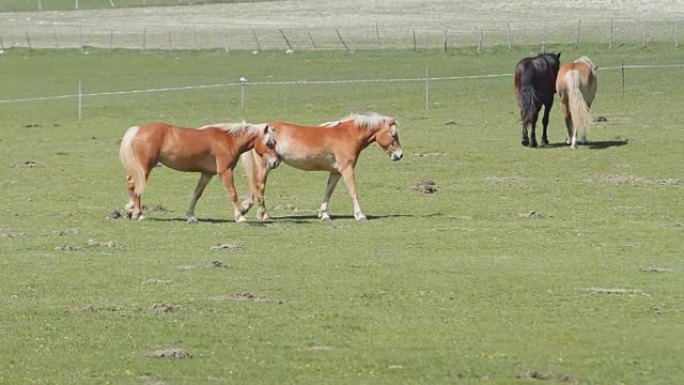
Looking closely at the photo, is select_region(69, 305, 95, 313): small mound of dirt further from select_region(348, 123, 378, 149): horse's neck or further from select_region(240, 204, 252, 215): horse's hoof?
select_region(348, 123, 378, 149): horse's neck

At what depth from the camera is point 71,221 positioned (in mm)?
21656

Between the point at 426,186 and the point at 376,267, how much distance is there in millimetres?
8831

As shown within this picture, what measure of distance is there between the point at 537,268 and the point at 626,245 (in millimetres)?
2510

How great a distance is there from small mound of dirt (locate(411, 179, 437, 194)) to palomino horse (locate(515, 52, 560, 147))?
5748 millimetres

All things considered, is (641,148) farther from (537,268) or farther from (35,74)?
(35,74)

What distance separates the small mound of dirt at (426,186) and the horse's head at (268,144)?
4.50 m

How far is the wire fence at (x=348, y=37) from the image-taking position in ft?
216

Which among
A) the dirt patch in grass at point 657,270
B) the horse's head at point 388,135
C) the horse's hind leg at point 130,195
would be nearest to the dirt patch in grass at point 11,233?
the horse's hind leg at point 130,195

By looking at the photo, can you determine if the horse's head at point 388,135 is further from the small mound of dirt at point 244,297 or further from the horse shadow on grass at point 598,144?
the horse shadow on grass at point 598,144

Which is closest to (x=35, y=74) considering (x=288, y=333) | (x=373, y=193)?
(x=373, y=193)

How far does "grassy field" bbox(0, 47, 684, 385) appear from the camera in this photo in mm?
12078

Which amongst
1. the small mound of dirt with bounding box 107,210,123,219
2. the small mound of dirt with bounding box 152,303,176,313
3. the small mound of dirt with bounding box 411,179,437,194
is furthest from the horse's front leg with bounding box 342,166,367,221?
the small mound of dirt with bounding box 152,303,176,313

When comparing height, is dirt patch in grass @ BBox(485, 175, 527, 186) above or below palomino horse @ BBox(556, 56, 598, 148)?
below

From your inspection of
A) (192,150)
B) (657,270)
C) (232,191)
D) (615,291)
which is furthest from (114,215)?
(615,291)
